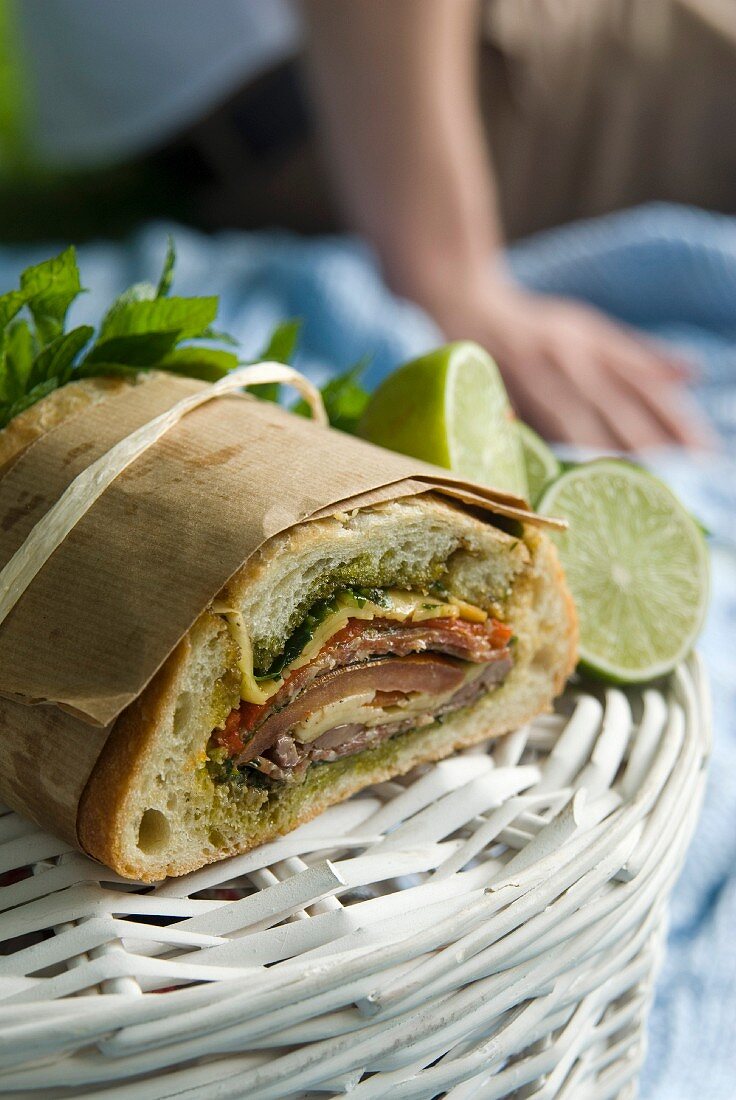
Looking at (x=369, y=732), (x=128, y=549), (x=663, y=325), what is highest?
(x=128, y=549)

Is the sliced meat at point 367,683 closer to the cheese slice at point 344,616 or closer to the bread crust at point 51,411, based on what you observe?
the cheese slice at point 344,616

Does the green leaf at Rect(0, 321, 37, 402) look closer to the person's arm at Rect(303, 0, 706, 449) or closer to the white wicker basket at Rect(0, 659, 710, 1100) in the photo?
the white wicker basket at Rect(0, 659, 710, 1100)

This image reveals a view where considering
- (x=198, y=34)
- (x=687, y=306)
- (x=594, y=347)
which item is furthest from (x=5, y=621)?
(x=198, y=34)

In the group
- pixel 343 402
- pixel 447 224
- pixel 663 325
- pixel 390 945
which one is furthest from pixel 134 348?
pixel 663 325

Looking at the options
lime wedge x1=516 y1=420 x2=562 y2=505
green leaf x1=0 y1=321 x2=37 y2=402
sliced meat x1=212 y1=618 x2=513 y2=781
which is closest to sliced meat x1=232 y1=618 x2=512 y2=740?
sliced meat x1=212 y1=618 x2=513 y2=781

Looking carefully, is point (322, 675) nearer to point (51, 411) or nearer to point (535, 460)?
point (51, 411)

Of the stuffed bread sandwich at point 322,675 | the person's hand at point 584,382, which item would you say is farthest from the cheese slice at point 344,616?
the person's hand at point 584,382
